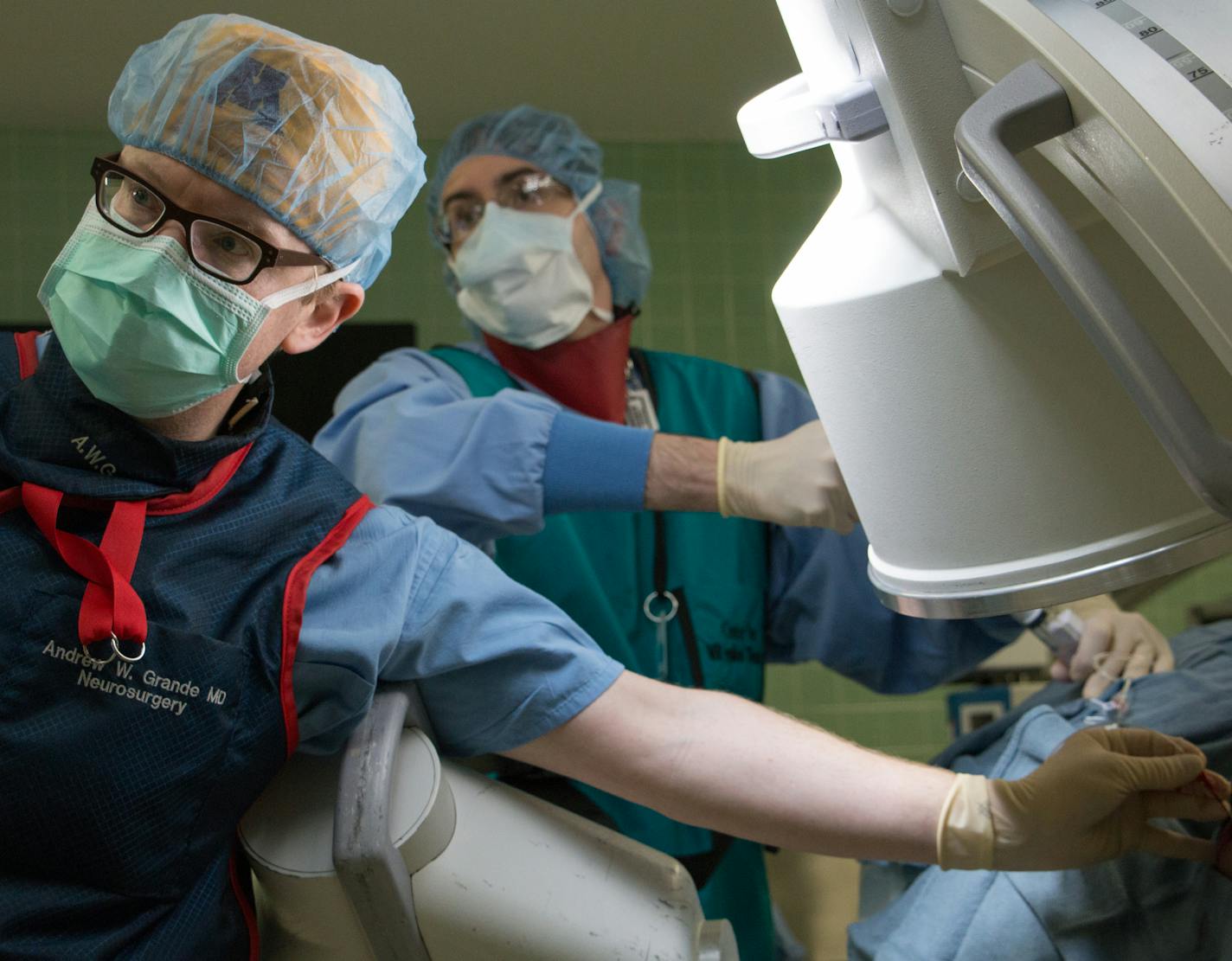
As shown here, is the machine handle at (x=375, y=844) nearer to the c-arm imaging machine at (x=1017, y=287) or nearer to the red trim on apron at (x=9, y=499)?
the c-arm imaging machine at (x=1017, y=287)

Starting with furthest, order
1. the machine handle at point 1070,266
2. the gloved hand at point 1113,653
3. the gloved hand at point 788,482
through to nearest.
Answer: the gloved hand at point 1113,653 < the gloved hand at point 788,482 < the machine handle at point 1070,266

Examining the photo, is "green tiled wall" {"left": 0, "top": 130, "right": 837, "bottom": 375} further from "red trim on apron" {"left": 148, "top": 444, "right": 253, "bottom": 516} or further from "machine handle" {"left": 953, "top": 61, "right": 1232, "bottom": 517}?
"machine handle" {"left": 953, "top": 61, "right": 1232, "bottom": 517}

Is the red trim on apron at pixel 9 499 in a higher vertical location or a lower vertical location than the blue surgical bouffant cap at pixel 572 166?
higher

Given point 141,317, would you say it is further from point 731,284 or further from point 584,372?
point 731,284

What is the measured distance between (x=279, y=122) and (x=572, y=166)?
92 cm

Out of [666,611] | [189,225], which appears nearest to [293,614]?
[189,225]

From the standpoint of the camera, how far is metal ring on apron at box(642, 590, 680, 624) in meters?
1.63

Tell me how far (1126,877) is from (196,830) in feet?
2.66

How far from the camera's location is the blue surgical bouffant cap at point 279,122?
36.9 inches

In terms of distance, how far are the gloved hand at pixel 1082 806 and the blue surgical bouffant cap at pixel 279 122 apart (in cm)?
70

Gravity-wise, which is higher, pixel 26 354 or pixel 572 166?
pixel 26 354

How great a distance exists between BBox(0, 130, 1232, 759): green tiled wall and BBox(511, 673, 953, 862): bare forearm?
2.07 metres

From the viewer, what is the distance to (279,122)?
952 millimetres

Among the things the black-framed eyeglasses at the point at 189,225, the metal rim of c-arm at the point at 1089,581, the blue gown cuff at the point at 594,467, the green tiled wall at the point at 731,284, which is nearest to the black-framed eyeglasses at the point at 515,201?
the blue gown cuff at the point at 594,467
